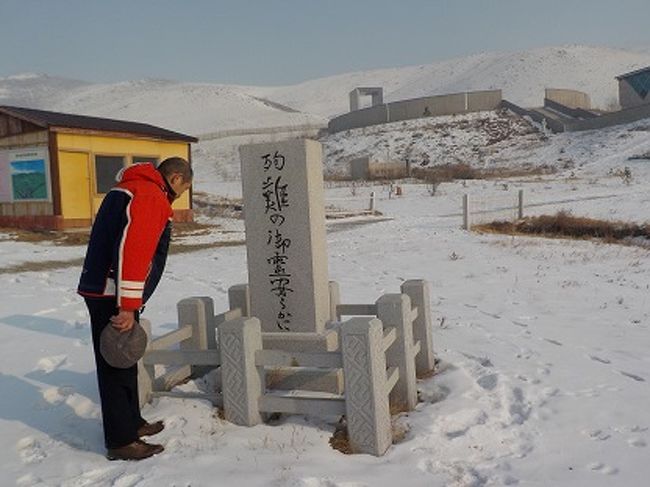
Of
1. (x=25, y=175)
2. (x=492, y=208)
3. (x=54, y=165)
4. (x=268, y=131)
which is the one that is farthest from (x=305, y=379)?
(x=268, y=131)

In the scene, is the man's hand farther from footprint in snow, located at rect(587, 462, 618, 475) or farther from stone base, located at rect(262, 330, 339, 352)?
footprint in snow, located at rect(587, 462, 618, 475)

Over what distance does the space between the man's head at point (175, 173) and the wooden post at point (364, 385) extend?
145 cm

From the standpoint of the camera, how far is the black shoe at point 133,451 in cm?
363

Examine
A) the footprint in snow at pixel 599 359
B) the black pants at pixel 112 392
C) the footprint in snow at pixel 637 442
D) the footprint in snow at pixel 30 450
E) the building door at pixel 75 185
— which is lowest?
the footprint in snow at pixel 637 442

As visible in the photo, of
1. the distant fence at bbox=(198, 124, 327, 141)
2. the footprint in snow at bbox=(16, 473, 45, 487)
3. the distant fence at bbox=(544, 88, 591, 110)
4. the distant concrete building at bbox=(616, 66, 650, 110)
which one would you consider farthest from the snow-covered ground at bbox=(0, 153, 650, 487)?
the distant fence at bbox=(198, 124, 327, 141)

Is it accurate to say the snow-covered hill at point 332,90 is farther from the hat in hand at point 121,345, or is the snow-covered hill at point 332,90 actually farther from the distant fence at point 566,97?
the hat in hand at point 121,345

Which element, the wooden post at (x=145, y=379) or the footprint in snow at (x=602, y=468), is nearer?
the footprint in snow at (x=602, y=468)

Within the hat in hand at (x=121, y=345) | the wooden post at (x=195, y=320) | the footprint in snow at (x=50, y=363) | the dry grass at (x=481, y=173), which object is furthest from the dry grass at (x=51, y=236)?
the dry grass at (x=481, y=173)

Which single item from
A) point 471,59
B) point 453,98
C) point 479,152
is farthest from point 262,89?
point 479,152

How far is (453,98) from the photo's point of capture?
61625 millimetres

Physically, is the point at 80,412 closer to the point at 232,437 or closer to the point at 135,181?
the point at 232,437

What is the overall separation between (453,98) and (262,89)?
99973mm

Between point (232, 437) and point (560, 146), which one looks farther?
point (560, 146)

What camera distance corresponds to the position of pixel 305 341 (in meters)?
4.65
